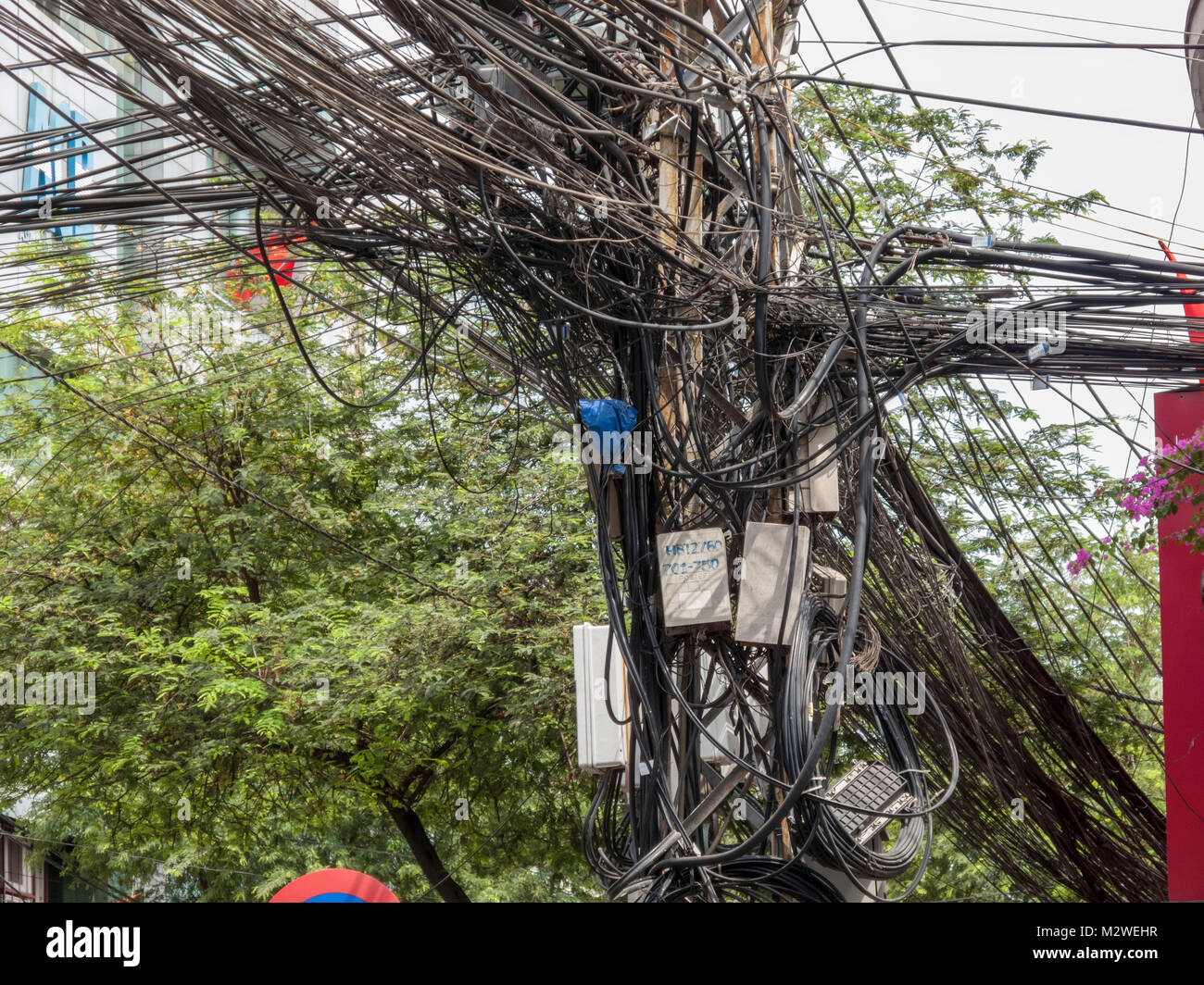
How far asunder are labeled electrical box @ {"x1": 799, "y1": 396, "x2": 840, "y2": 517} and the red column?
7.78 ft

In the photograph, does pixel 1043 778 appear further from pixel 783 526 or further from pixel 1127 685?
pixel 1127 685

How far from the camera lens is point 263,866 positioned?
10.3 meters

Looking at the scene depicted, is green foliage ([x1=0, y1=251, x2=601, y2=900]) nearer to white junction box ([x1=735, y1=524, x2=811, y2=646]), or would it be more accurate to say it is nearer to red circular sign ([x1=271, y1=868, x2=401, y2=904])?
white junction box ([x1=735, y1=524, x2=811, y2=646])

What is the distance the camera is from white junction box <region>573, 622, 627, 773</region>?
5.08 metres

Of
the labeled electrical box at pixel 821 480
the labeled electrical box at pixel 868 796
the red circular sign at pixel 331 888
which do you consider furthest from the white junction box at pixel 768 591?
the red circular sign at pixel 331 888

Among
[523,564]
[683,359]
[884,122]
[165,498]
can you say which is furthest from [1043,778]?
[165,498]

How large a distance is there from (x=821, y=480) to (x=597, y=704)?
1516 mm

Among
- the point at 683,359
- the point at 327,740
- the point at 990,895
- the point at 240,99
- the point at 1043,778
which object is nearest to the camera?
the point at 240,99

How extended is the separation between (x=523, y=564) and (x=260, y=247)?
578 cm

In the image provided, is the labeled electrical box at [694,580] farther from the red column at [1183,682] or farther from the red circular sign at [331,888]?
the red column at [1183,682]

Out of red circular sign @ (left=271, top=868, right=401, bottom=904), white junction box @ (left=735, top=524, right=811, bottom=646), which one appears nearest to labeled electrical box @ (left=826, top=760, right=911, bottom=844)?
white junction box @ (left=735, top=524, right=811, bottom=646)

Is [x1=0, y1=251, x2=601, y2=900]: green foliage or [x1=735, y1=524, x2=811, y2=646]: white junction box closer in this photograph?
[x1=735, y1=524, x2=811, y2=646]: white junction box

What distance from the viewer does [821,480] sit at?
14.9 ft

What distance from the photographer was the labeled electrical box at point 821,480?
4.53m
